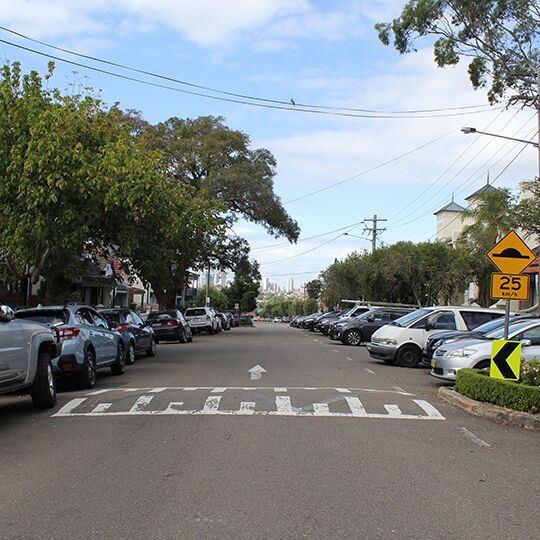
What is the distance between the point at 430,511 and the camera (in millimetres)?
5465

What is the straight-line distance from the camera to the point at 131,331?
18.8 metres

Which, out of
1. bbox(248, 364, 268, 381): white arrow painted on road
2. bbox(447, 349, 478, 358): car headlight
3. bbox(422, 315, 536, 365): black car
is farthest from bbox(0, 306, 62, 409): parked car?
bbox(422, 315, 536, 365): black car

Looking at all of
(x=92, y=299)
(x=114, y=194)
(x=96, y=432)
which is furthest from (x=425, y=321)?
(x=92, y=299)

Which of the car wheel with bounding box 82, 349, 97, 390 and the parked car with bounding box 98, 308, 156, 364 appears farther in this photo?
the parked car with bounding box 98, 308, 156, 364

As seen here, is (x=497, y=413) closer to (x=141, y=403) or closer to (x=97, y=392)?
(x=141, y=403)

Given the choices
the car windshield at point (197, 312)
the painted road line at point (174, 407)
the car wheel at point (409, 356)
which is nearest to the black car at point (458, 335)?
the car wheel at point (409, 356)

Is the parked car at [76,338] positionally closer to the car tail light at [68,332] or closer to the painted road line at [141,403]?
the car tail light at [68,332]

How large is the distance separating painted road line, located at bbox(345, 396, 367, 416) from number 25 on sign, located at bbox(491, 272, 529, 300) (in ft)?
10.3

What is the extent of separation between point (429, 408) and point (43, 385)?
609 cm

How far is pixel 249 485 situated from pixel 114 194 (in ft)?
35.7

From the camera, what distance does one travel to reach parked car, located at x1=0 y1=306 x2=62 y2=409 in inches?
350

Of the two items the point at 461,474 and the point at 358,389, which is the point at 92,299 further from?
the point at 461,474

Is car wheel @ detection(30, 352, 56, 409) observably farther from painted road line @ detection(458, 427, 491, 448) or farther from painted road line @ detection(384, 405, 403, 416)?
painted road line @ detection(458, 427, 491, 448)

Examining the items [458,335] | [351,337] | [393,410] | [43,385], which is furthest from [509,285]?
[351,337]
